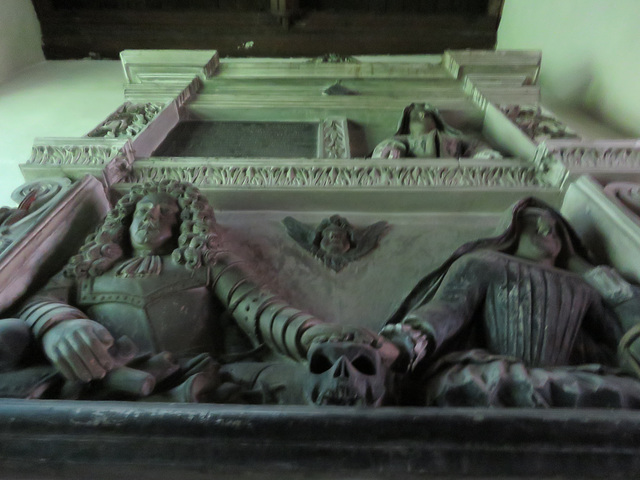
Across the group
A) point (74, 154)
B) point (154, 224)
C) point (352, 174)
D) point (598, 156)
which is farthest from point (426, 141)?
point (74, 154)

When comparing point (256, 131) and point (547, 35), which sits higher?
point (547, 35)

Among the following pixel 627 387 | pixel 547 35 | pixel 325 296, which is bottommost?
pixel 325 296

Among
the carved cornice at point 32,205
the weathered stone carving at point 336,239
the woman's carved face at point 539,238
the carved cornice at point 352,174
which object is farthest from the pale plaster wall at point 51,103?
the woman's carved face at point 539,238

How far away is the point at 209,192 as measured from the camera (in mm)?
2672

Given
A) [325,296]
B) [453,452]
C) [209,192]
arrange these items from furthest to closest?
[209,192] < [325,296] < [453,452]

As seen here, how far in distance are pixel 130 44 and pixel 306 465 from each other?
6.27 meters

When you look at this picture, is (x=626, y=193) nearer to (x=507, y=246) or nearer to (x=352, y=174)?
(x=507, y=246)

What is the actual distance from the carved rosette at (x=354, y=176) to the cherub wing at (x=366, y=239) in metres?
0.29

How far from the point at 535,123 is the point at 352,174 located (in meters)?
1.59

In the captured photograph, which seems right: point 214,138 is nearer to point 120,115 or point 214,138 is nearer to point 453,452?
point 120,115

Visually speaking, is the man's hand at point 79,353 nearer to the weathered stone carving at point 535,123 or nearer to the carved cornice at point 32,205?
the carved cornice at point 32,205

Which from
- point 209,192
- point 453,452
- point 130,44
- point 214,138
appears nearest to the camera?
point 453,452

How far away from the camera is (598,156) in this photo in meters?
2.69

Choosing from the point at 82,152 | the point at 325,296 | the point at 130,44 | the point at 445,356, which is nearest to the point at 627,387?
the point at 445,356
